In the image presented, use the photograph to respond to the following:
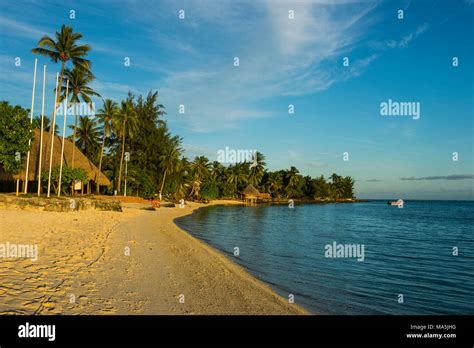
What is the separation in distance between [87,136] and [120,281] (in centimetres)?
5567

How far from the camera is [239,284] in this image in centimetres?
982

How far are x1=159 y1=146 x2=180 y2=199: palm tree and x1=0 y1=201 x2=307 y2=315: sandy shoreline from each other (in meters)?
44.1

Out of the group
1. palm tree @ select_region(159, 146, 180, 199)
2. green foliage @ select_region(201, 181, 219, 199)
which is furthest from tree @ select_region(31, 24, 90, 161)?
green foliage @ select_region(201, 181, 219, 199)

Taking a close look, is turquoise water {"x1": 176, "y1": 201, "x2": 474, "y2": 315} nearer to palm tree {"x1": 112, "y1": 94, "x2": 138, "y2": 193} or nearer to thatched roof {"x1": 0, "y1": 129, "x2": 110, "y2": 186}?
thatched roof {"x1": 0, "y1": 129, "x2": 110, "y2": 186}

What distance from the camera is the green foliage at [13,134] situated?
26.0m

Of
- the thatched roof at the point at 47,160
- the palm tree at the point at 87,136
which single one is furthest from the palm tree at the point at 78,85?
the palm tree at the point at 87,136

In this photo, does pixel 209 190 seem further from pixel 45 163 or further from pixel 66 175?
pixel 66 175

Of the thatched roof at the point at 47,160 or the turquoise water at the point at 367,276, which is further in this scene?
the thatched roof at the point at 47,160

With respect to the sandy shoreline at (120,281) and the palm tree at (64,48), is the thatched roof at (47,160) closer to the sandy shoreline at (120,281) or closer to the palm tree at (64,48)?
the palm tree at (64,48)

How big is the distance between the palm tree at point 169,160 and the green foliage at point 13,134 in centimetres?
3078
